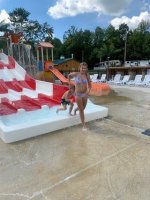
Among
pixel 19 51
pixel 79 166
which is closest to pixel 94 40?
pixel 19 51

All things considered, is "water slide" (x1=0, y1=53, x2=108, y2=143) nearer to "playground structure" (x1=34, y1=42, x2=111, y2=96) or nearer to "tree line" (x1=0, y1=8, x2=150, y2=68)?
"playground structure" (x1=34, y1=42, x2=111, y2=96)

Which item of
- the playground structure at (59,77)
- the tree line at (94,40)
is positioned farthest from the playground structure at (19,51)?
A: the tree line at (94,40)

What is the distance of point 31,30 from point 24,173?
148 ft

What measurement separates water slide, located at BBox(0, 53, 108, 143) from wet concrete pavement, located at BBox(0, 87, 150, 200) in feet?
0.56

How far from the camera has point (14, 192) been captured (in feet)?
7.45

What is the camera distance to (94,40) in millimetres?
45562

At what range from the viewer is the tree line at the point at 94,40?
39.8m

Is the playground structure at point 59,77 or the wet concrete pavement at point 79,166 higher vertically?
the playground structure at point 59,77

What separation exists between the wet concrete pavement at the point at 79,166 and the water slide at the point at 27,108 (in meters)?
0.17

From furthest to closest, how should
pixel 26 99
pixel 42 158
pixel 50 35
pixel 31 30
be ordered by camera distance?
pixel 50 35 < pixel 31 30 < pixel 26 99 < pixel 42 158

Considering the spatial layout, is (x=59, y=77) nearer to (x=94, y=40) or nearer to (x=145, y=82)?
(x=145, y=82)

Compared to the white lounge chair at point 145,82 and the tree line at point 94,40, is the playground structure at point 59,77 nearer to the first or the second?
the white lounge chair at point 145,82

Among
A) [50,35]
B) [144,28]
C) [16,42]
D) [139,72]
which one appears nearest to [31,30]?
[50,35]

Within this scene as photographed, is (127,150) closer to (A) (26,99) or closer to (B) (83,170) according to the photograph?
(B) (83,170)
